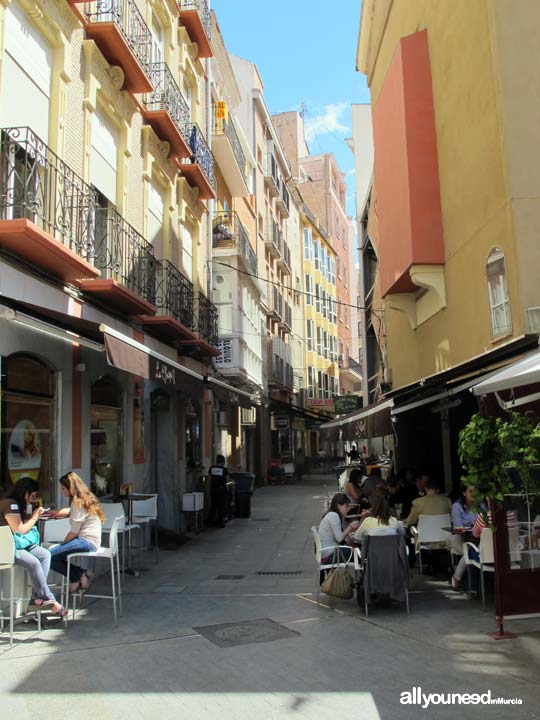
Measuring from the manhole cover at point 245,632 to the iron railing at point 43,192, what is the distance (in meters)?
5.19

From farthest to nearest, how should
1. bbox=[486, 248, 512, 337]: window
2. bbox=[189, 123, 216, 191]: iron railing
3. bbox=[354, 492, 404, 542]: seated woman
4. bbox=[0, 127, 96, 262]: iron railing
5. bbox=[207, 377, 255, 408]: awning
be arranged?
bbox=[189, 123, 216, 191]: iron railing
bbox=[207, 377, 255, 408]: awning
bbox=[486, 248, 512, 337]: window
bbox=[0, 127, 96, 262]: iron railing
bbox=[354, 492, 404, 542]: seated woman

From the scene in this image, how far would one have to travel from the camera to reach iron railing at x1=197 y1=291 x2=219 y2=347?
55.3 ft

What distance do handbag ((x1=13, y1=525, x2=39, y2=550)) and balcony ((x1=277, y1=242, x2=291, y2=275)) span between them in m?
34.1

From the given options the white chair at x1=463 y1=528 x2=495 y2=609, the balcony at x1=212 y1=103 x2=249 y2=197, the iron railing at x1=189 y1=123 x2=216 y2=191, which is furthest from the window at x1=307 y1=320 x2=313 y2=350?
the white chair at x1=463 y1=528 x2=495 y2=609

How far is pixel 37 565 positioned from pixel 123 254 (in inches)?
252

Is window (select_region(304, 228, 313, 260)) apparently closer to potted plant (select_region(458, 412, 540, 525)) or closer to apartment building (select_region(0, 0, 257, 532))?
apartment building (select_region(0, 0, 257, 532))

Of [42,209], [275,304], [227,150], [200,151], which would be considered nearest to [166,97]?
[200,151]

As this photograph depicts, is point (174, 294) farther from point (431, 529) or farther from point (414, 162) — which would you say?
point (431, 529)

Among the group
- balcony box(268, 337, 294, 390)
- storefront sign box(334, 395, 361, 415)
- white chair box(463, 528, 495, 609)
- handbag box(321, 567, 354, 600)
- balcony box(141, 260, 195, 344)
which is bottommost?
handbag box(321, 567, 354, 600)

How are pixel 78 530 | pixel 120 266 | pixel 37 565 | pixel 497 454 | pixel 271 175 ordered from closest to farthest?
pixel 497 454, pixel 37 565, pixel 78 530, pixel 120 266, pixel 271 175

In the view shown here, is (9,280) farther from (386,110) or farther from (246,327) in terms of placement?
(246,327)

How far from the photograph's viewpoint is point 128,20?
42.4ft

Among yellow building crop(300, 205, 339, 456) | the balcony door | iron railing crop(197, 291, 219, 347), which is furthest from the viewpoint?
yellow building crop(300, 205, 339, 456)

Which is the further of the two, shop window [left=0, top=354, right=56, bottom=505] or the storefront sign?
the storefront sign
